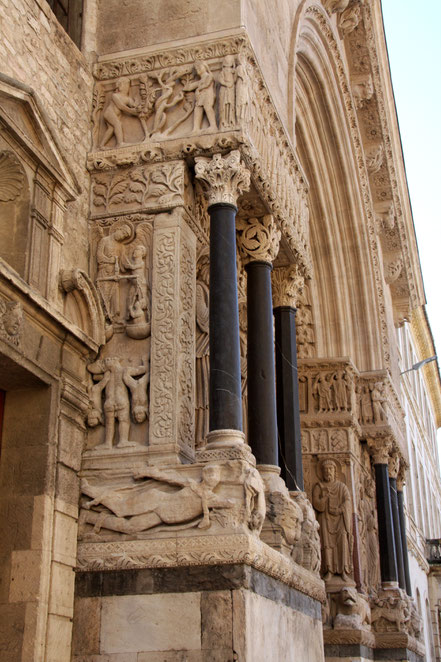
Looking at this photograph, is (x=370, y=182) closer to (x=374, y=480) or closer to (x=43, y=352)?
(x=374, y=480)

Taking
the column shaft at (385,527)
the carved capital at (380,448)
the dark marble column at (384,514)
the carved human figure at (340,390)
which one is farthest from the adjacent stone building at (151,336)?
the column shaft at (385,527)

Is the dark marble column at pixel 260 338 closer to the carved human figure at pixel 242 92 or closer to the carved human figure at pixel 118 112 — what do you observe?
the carved human figure at pixel 242 92

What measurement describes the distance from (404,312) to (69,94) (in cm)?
1359

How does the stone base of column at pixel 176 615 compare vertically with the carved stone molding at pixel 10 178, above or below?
below

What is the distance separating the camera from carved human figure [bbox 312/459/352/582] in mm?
13375

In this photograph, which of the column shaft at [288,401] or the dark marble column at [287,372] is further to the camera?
the dark marble column at [287,372]

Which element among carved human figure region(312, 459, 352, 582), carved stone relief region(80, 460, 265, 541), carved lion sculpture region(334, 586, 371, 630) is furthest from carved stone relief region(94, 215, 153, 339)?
carved human figure region(312, 459, 352, 582)

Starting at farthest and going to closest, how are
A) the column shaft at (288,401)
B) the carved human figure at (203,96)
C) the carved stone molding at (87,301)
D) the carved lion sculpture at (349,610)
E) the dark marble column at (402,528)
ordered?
1. the dark marble column at (402,528)
2. the carved lion sculpture at (349,610)
3. the column shaft at (288,401)
4. the carved human figure at (203,96)
5. the carved stone molding at (87,301)

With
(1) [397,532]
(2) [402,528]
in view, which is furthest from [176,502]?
(2) [402,528]

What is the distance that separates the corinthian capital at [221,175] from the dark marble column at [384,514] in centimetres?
791

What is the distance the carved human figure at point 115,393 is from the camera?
7.73 metres

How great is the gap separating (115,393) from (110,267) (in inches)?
48.6

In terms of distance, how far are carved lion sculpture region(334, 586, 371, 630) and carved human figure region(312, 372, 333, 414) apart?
111 inches

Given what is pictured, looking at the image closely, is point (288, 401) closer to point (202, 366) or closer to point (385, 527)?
point (202, 366)
